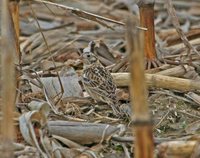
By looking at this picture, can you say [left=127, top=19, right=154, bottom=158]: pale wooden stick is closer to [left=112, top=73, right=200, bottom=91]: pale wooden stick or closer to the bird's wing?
the bird's wing

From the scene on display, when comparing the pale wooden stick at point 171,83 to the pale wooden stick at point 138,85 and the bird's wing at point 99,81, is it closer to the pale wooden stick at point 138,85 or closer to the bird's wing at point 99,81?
the bird's wing at point 99,81

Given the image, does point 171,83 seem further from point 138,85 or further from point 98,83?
point 138,85

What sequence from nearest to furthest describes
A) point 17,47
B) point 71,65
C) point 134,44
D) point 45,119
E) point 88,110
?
point 134,44 → point 45,119 → point 17,47 → point 88,110 → point 71,65

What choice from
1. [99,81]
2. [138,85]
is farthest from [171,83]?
[138,85]

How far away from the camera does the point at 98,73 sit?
15.9 ft

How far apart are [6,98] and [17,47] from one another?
4.49 feet

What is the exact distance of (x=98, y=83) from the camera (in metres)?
4.84

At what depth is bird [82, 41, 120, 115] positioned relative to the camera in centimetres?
460

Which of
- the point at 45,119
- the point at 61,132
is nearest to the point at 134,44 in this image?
the point at 45,119

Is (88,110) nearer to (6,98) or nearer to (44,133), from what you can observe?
(44,133)

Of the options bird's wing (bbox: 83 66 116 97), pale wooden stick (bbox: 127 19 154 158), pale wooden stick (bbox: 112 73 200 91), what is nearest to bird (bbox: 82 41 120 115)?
bird's wing (bbox: 83 66 116 97)

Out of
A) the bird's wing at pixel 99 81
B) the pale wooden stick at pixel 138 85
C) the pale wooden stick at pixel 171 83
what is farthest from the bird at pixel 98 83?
the pale wooden stick at pixel 138 85

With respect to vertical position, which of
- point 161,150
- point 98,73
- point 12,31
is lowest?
point 161,150

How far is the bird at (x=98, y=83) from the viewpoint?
460 centimetres
